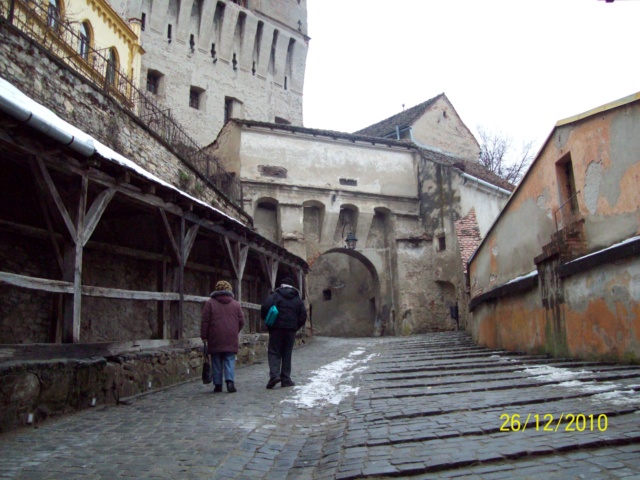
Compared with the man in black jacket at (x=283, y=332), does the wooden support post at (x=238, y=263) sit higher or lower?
higher

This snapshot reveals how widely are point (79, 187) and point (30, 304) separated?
8.90 feet

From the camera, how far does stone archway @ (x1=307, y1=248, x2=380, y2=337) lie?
26.6 metres

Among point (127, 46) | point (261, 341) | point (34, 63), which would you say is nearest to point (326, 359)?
point (261, 341)

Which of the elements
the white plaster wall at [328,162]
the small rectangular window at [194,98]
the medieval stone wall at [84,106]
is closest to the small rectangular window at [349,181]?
the white plaster wall at [328,162]

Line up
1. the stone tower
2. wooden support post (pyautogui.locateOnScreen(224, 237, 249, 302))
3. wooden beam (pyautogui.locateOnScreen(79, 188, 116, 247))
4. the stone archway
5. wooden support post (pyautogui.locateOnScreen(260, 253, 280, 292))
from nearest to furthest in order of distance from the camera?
wooden beam (pyautogui.locateOnScreen(79, 188, 116, 247)) < wooden support post (pyautogui.locateOnScreen(224, 237, 249, 302)) < wooden support post (pyautogui.locateOnScreen(260, 253, 280, 292)) < the stone archway < the stone tower

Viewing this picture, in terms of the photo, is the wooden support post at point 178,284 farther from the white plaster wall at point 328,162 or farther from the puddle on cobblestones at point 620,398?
the white plaster wall at point 328,162

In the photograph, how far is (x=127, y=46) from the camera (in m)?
19.0

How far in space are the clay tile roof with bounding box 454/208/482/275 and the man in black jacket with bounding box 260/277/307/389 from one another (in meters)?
15.4

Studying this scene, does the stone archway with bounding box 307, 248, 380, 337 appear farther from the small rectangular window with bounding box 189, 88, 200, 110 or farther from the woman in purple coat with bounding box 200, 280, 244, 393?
the woman in purple coat with bounding box 200, 280, 244, 393

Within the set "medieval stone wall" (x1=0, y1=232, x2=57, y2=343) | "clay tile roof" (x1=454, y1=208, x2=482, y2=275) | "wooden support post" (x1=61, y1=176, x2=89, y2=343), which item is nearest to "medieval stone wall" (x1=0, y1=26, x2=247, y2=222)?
"medieval stone wall" (x1=0, y1=232, x2=57, y2=343)

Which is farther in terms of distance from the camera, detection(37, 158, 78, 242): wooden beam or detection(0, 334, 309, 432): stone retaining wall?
detection(37, 158, 78, 242): wooden beam

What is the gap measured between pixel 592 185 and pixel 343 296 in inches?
829

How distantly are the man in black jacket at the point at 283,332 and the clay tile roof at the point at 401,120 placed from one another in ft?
77.4
